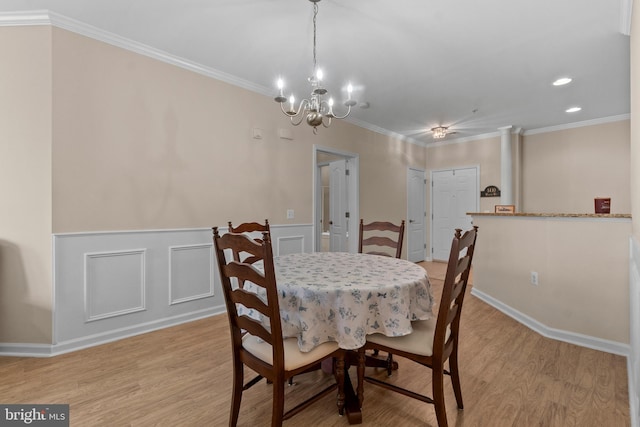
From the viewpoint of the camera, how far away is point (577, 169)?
478cm

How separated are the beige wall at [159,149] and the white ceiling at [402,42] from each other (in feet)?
0.79

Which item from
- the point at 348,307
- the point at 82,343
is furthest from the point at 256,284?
the point at 82,343

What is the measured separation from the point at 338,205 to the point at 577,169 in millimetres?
3797

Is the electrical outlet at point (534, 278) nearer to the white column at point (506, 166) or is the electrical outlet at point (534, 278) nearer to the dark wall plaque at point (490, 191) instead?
the white column at point (506, 166)

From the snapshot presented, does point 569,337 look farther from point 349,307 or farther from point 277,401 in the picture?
point 277,401

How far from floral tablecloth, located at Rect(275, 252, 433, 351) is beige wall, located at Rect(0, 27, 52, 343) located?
1.99m

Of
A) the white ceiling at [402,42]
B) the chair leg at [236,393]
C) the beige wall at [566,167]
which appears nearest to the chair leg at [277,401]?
the chair leg at [236,393]

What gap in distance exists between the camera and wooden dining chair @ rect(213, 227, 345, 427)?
3.99 feet

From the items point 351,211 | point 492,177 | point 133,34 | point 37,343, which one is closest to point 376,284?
point 37,343

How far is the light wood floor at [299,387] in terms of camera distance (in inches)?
62.9

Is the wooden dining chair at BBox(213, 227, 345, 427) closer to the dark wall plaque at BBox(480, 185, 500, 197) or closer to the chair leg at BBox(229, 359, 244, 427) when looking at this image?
the chair leg at BBox(229, 359, 244, 427)

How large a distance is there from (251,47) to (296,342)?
2.41 meters

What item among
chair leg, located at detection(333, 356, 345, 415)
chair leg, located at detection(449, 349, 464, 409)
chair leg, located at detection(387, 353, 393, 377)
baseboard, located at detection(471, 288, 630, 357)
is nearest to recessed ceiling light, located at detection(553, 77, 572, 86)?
baseboard, located at detection(471, 288, 630, 357)

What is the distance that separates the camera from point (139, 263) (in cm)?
264
